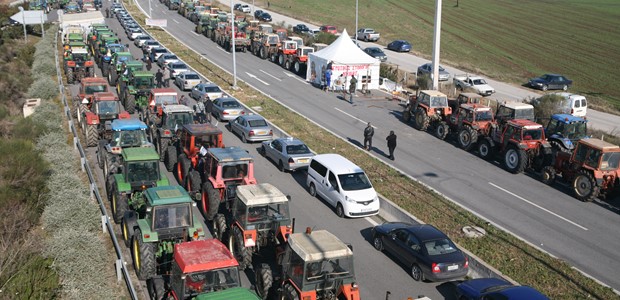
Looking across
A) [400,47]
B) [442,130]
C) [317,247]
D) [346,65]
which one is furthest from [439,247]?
[400,47]

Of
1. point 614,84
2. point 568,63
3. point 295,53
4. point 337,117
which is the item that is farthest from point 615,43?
point 337,117

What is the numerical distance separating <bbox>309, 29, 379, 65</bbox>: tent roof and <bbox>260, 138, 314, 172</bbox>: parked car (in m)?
17.0

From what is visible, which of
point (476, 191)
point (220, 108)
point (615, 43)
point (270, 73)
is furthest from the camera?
point (615, 43)

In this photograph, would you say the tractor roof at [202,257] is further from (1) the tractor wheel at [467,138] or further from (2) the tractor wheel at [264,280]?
(1) the tractor wheel at [467,138]

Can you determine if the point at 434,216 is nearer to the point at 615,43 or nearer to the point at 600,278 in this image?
the point at 600,278

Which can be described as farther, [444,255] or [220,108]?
[220,108]

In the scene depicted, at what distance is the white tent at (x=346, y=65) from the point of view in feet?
136

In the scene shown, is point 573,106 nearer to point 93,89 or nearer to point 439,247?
point 439,247

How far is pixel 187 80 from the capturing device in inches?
1508

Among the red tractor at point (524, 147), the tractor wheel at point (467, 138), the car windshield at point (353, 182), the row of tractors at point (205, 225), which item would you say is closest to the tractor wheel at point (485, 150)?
the tractor wheel at point (467, 138)

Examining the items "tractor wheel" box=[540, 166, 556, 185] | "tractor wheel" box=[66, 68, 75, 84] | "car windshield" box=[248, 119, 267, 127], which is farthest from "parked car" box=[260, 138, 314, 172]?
"tractor wheel" box=[66, 68, 75, 84]

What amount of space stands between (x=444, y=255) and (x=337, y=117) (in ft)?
63.7

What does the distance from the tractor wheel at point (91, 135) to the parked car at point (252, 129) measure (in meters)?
6.63

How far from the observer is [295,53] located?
48531mm
